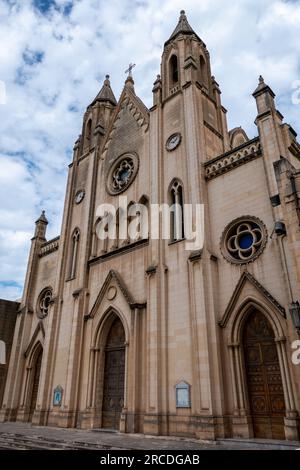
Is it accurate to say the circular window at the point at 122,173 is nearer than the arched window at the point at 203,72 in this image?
Yes

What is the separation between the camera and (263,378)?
12.7 metres

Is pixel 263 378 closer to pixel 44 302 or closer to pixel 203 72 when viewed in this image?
pixel 44 302

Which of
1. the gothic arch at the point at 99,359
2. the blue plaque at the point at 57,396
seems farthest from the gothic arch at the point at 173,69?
the blue plaque at the point at 57,396

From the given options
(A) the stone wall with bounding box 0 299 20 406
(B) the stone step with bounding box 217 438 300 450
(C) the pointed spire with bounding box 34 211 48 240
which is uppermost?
(C) the pointed spire with bounding box 34 211 48 240

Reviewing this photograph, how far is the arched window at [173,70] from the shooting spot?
2217cm

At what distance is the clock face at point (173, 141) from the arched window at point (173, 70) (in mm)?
4467

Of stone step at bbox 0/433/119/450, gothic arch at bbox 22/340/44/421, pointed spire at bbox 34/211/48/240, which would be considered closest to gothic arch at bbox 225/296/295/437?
stone step at bbox 0/433/119/450

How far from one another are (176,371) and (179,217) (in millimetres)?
7018

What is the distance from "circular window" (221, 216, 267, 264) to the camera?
45.9 ft

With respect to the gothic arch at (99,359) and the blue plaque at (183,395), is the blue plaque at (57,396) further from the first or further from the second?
the blue plaque at (183,395)

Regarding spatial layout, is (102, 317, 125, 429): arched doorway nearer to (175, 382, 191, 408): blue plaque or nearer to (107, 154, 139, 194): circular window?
(175, 382, 191, 408): blue plaque

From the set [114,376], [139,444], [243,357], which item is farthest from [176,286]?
[139,444]

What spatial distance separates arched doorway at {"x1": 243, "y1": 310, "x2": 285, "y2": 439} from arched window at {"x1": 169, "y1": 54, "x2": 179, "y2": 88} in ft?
50.7
